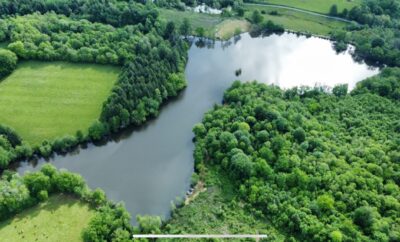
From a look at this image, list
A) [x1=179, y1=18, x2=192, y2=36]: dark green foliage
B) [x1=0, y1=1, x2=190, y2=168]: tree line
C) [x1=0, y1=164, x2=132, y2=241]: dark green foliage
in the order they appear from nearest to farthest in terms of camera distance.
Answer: [x1=0, y1=164, x2=132, y2=241]: dark green foliage → [x1=0, y1=1, x2=190, y2=168]: tree line → [x1=179, y1=18, x2=192, y2=36]: dark green foliage

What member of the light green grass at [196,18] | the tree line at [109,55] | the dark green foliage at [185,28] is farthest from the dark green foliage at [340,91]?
the dark green foliage at [185,28]

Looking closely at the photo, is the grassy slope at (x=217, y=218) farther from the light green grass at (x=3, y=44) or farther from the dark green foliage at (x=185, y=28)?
the light green grass at (x=3, y=44)

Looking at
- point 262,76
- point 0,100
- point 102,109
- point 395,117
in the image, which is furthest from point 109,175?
point 395,117

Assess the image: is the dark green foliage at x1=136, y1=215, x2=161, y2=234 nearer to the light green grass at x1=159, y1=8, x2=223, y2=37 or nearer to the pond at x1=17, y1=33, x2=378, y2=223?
the pond at x1=17, y1=33, x2=378, y2=223

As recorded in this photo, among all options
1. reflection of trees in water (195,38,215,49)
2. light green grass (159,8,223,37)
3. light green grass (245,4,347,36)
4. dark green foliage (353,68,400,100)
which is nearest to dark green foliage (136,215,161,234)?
dark green foliage (353,68,400,100)

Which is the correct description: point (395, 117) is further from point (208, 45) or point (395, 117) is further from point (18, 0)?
point (18, 0)
